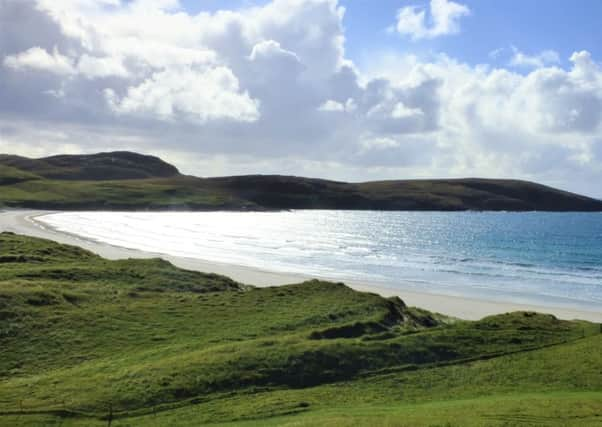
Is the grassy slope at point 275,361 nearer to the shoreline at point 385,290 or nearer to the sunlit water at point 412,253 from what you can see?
the shoreline at point 385,290

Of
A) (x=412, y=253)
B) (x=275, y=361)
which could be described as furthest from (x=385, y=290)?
(x=412, y=253)

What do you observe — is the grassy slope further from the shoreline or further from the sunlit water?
the sunlit water

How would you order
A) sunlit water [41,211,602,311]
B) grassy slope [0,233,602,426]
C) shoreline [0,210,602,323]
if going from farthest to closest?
sunlit water [41,211,602,311] < shoreline [0,210,602,323] < grassy slope [0,233,602,426]

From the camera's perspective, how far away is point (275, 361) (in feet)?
109

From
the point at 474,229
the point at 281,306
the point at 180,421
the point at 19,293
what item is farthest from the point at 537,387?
the point at 474,229

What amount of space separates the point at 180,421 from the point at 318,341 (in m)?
12.4

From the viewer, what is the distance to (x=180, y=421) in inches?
1016

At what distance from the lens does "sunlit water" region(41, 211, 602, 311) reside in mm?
83188

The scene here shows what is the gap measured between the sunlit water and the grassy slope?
3458cm

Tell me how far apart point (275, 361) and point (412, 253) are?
99.7 m

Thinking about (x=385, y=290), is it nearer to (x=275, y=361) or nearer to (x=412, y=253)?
(x=275, y=361)

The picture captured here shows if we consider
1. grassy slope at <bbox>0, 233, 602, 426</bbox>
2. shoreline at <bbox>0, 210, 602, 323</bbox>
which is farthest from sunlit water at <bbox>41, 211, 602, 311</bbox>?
grassy slope at <bbox>0, 233, 602, 426</bbox>

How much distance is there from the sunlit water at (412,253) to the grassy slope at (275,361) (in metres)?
34.6

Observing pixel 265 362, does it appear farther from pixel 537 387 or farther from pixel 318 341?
pixel 537 387
